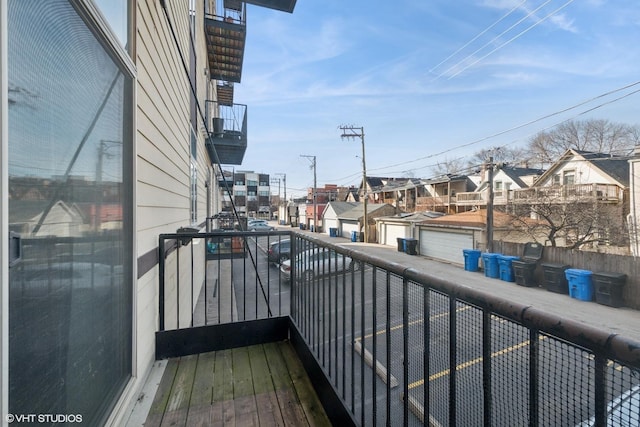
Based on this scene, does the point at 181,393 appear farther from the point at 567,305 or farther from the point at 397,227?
the point at 397,227

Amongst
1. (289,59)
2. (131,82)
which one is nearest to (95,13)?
(131,82)

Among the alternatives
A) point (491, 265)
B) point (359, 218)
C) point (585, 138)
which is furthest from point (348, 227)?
point (585, 138)

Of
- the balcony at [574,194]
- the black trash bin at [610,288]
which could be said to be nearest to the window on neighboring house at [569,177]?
the balcony at [574,194]

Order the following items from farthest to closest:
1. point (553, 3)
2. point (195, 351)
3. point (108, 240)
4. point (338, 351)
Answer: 1. point (553, 3)
2. point (195, 351)
3. point (338, 351)
4. point (108, 240)

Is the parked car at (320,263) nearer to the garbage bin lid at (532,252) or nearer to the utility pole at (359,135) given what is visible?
the garbage bin lid at (532,252)

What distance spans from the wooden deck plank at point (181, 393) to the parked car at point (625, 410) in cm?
182

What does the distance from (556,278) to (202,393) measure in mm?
10331

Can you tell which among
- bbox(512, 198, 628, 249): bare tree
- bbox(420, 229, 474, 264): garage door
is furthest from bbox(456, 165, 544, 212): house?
bbox(512, 198, 628, 249): bare tree

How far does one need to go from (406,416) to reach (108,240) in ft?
4.82

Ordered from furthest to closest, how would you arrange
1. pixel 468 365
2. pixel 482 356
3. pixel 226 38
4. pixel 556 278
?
pixel 556 278 < pixel 226 38 < pixel 468 365 < pixel 482 356

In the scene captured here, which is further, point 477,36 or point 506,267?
point 477,36

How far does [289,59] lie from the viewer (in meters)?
7.73

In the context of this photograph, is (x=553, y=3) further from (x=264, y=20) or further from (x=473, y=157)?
(x=473, y=157)

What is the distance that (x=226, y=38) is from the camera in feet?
22.3
